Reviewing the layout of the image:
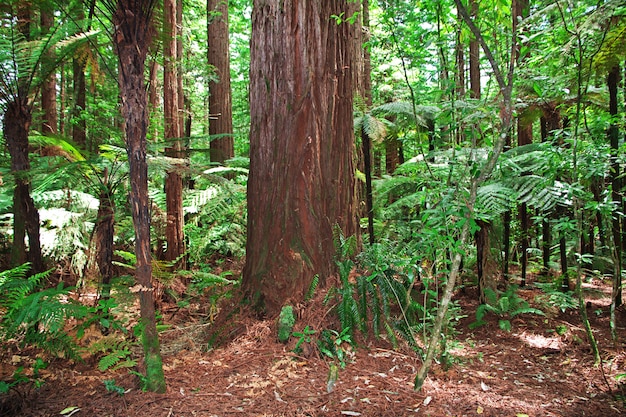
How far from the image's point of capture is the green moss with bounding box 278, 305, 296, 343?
10.5 ft

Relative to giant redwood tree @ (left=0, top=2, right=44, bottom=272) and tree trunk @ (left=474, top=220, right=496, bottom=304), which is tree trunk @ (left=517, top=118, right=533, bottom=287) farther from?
giant redwood tree @ (left=0, top=2, right=44, bottom=272)

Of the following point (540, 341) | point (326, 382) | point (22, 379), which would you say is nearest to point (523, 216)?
point (540, 341)

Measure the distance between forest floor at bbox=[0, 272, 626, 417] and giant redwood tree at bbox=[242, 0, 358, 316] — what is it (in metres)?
0.40

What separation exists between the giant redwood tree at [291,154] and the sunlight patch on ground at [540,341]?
2.00m

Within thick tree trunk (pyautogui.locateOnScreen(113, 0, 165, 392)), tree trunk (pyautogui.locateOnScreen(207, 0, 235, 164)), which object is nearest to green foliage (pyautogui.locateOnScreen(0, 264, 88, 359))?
thick tree trunk (pyautogui.locateOnScreen(113, 0, 165, 392))

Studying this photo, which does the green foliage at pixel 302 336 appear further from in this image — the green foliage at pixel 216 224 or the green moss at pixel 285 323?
the green foliage at pixel 216 224

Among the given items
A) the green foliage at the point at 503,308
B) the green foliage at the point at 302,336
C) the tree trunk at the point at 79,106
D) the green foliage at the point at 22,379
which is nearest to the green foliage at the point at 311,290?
the green foliage at the point at 302,336

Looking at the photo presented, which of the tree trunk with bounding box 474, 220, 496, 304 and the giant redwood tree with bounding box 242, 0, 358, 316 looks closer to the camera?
the giant redwood tree with bounding box 242, 0, 358, 316

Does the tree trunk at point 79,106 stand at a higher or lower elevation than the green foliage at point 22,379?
higher

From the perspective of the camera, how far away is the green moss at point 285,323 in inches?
126

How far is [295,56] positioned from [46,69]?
7.34ft

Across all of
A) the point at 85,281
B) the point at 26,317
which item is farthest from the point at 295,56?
the point at 85,281

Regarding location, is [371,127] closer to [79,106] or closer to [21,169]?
[21,169]

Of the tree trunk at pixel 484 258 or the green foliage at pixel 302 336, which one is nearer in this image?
the green foliage at pixel 302 336
